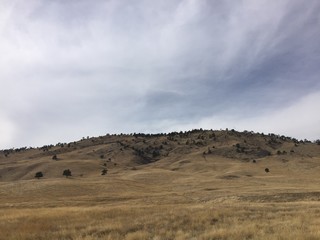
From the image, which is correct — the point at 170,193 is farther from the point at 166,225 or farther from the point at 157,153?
the point at 157,153

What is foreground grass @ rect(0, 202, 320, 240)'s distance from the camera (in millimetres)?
18250

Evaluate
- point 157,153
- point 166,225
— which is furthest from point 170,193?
point 157,153

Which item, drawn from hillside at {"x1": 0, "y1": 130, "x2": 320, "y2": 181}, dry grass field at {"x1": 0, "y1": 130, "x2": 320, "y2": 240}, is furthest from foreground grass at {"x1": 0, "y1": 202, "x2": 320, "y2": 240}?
hillside at {"x1": 0, "y1": 130, "x2": 320, "y2": 181}

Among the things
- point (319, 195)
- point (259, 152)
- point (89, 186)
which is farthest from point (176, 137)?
point (319, 195)

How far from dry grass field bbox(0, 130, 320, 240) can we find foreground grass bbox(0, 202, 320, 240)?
5 centimetres

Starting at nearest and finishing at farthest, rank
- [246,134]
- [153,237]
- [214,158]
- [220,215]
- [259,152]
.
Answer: [153,237] → [220,215] → [214,158] → [259,152] → [246,134]

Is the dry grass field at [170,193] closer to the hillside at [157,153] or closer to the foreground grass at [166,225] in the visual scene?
the foreground grass at [166,225]

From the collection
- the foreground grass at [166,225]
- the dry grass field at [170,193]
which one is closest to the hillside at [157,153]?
the dry grass field at [170,193]

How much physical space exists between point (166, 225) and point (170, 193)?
31.5 metres

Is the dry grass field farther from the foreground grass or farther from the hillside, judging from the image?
the hillside

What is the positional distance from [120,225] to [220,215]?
5748 millimetres

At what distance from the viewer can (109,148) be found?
150000 mm

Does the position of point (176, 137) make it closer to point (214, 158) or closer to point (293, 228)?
point (214, 158)

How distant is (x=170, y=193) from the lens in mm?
51906
